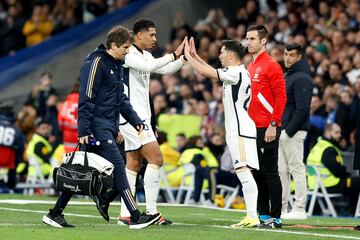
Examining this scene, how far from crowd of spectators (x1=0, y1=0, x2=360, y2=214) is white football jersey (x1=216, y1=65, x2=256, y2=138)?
6.02m

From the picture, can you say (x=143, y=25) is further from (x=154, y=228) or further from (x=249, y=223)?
(x=249, y=223)

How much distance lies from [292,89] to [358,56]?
5.56 meters

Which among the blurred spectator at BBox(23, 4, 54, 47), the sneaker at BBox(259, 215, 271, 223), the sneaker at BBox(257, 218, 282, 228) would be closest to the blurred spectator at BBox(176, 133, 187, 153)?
the sneaker at BBox(259, 215, 271, 223)

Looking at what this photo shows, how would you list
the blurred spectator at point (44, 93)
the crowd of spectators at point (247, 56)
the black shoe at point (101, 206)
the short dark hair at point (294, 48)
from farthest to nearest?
the blurred spectator at point (44, 93) → the crowd of spectators at point (247, 56) → the short dark hair at point (294, 48) → the black shoe at point (101, 206)

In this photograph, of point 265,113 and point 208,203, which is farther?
point 208,203

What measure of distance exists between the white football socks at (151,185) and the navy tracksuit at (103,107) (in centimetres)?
75

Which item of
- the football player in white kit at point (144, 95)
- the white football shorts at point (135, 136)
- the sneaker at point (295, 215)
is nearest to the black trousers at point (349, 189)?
the sneaker at point (295, 215)

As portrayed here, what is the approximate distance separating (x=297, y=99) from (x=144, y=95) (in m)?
3.31

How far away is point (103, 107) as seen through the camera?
13.4m

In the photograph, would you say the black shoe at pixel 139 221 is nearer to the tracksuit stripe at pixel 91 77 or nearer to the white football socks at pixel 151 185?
the white football socks at pixel 151 185

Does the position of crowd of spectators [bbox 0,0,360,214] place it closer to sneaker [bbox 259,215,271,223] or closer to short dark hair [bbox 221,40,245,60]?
sneaker [bbox 259,215,271,223]

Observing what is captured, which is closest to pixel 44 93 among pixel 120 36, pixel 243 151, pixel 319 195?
pixel 319 195

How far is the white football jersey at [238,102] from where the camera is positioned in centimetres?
1396

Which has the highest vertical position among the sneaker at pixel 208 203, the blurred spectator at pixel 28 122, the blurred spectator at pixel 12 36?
the blurred spectator at pixel 12 36
